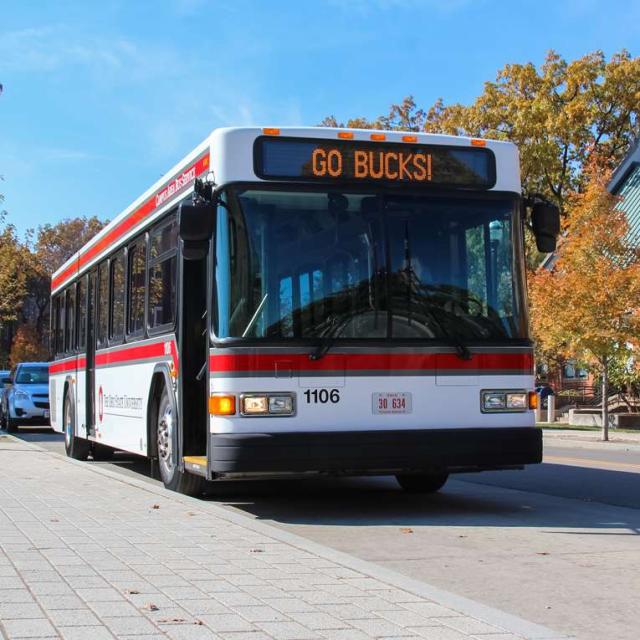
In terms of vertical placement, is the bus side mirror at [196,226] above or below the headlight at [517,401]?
above

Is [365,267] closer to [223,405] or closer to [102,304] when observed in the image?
[223,405]

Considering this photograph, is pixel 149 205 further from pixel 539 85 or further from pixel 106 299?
pixel 539 85

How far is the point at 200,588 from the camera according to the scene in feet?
20.0

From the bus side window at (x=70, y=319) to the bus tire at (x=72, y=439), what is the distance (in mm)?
864

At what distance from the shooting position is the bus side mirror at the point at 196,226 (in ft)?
30.3

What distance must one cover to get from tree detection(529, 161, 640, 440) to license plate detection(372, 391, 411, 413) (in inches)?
703

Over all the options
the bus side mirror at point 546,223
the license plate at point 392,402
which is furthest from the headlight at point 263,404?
the bus side mirror at point 546,223

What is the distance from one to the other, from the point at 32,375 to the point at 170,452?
21292 millimetres

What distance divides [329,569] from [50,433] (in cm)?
2535

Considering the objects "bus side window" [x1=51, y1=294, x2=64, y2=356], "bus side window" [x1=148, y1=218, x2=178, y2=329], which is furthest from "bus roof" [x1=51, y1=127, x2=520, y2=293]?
"bus side window" [x1=51, y1=294, x2=64, y2=356]

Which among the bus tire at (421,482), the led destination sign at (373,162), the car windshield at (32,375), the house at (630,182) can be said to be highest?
the house at (630,182)

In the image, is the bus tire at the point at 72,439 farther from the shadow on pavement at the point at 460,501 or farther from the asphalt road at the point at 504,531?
the shadow on pavement at the point at 460,501

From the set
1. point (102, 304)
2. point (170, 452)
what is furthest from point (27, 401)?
point (170, 452)

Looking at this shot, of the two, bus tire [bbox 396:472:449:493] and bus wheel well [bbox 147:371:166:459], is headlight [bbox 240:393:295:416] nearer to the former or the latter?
bus wheel well [bbox 147:371:166:459]
